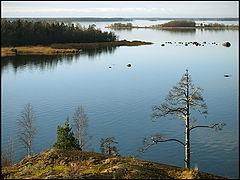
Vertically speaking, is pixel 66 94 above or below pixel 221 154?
above

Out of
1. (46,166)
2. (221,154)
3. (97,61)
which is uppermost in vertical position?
(97,61)

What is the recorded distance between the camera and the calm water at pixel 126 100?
35188 millimetres

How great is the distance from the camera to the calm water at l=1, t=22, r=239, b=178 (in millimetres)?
35188

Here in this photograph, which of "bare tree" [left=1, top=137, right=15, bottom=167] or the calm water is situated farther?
the calm water

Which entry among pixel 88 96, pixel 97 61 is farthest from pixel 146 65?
pixel 88 96

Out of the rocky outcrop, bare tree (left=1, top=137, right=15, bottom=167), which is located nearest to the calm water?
bare tree (left=1, top=137, right=15, bottom=167)

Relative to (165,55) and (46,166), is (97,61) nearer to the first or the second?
(165,55)

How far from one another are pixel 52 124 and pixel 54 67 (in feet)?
140

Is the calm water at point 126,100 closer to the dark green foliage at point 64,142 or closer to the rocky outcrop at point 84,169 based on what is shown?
the rocky outcrop at point 84,169

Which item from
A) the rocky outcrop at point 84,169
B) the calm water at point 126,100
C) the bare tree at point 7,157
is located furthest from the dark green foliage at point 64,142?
the calm water at point 126,100

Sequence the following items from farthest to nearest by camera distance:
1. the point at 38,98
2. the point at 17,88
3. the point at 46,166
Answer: the point at 17,88
the point at 38,98
the point at 46,166

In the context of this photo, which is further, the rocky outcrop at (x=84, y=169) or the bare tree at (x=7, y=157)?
the bare tree at (x=7, y=157)

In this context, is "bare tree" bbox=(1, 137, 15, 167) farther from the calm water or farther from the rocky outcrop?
the rocky outcrop

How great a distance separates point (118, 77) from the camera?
238 feet
